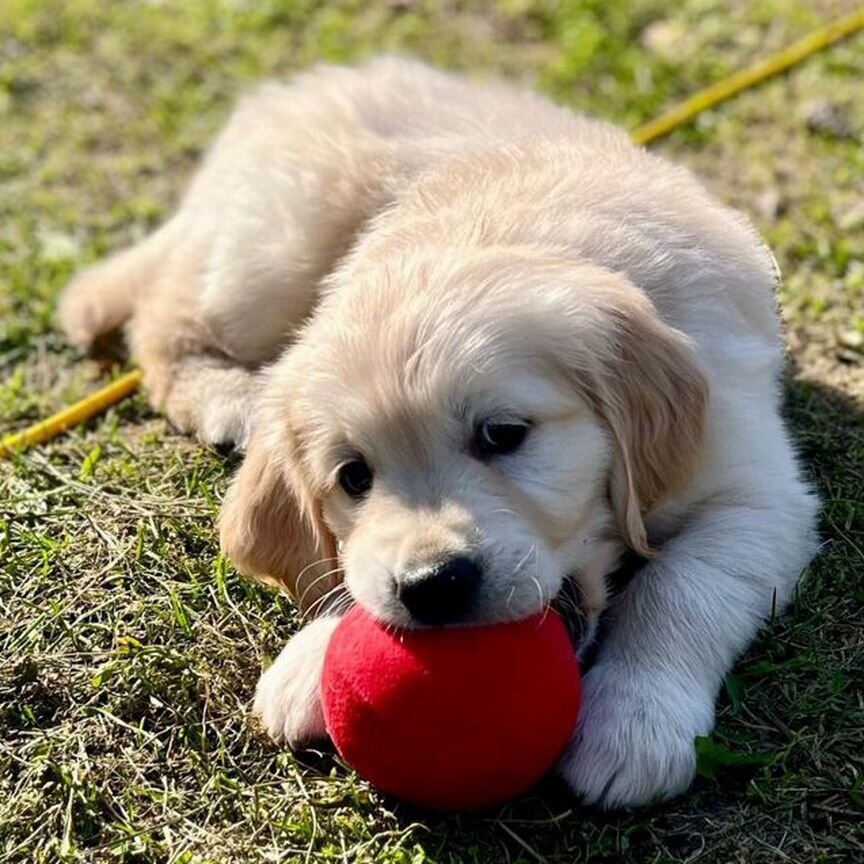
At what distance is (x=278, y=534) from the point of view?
3.71 m

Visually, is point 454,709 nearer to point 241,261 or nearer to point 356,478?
point 356,478

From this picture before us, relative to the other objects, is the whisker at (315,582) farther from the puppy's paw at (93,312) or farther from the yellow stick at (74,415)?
the puppy's paw at (93,312)

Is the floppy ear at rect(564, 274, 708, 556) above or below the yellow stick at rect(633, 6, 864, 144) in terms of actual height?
above

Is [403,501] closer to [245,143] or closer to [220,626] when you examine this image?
[220,626]

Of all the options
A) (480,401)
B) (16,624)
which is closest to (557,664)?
(480,401)

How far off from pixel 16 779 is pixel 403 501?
117 centimetres

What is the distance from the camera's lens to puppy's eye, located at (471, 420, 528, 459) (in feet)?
10.7

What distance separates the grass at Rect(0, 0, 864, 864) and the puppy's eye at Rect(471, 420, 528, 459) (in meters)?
0.77

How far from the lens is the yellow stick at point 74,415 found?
15.5 feet

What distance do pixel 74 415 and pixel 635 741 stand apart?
2.52m

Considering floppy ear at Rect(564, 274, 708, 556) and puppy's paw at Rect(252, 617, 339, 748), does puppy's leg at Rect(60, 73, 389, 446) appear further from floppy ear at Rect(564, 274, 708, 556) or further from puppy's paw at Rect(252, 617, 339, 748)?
floppy ear at Rect(564, 274, 708, 556)

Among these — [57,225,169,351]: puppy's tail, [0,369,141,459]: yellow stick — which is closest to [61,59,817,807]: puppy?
[0,369,141,459]: yellow stick

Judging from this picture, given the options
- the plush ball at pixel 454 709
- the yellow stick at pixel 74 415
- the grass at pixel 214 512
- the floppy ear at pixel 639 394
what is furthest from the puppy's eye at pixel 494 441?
the yellow stick at pixel 74 415

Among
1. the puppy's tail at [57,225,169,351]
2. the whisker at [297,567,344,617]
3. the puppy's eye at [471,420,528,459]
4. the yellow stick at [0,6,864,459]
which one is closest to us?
the puppy's eye at [471,420,528,459]
